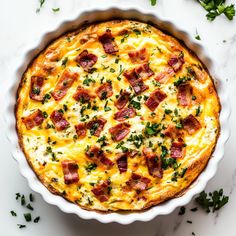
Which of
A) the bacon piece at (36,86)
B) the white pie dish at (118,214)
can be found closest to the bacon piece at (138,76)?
the white pie dish at (118,214)

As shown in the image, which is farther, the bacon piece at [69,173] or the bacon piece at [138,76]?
the bacon piece at [138,76]

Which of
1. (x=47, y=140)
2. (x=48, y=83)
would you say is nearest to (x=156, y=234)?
(x=47, y=140)

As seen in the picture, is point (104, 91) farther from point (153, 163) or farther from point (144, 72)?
point (153, 163)

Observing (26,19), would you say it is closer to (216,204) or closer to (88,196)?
(88,196)

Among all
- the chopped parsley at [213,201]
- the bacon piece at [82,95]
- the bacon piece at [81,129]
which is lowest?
the chopped parsley at [213,201]

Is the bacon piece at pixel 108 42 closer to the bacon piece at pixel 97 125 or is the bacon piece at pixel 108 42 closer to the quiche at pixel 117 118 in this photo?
the quiche at pixel 117 118

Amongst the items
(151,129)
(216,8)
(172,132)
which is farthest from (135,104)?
(216,8)

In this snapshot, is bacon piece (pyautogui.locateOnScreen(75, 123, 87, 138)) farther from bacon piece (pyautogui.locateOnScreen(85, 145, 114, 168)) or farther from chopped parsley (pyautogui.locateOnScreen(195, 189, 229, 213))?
chopped parsley (pyautogui.locateOnScreen(195, 189, 229, 213))
